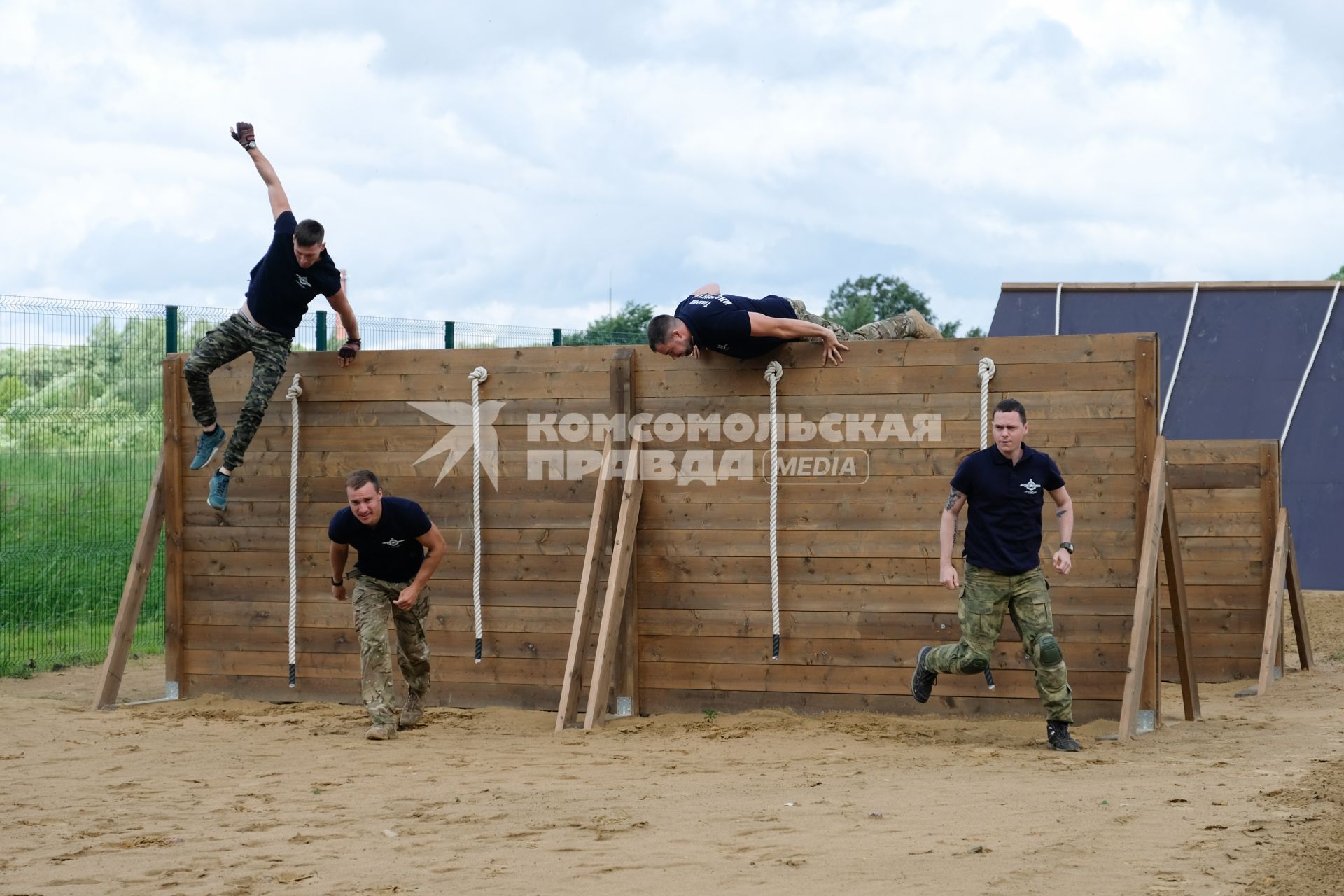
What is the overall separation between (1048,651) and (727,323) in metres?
2.49

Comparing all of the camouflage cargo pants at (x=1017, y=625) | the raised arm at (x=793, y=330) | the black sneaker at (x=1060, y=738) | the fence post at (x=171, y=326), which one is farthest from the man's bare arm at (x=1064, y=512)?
the fence post at (x=171, y=326)

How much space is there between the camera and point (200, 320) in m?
12.6

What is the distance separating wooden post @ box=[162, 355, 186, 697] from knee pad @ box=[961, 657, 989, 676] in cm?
521

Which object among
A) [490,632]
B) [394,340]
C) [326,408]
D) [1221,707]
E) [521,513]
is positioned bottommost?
[1221,707]

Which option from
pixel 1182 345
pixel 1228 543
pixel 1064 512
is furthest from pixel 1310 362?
pixel 1064 512

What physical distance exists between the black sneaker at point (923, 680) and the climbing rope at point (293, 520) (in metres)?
3.98

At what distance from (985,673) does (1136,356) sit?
73.9 inches

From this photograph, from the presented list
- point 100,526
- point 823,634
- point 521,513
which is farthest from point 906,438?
point 100,526

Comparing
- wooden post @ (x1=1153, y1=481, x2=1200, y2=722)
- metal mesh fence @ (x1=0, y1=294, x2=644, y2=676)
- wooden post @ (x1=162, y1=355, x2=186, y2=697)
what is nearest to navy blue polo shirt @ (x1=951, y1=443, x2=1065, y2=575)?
wooden post @ (x1=1153, y1=481, x2=1200, y2=722)

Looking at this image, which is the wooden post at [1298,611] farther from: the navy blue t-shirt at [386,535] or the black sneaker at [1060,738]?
the navy blue t-shirt at [386,535]

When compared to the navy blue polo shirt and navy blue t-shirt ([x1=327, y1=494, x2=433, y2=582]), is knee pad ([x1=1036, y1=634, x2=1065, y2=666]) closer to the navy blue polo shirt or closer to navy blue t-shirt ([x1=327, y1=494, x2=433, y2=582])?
the navy blue polo shirt

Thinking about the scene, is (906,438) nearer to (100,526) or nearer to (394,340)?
(394,340)

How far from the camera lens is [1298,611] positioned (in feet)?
36.7

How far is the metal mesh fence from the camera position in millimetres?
11797
